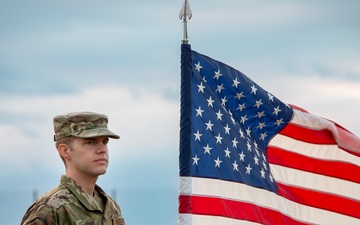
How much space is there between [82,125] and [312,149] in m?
6.59

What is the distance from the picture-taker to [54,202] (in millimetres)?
9844

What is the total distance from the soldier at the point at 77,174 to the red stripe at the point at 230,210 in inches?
155

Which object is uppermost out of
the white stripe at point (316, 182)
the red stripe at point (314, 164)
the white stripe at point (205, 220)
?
the red stripe at point (314, 164)

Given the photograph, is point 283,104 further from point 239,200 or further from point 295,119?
point 239,200

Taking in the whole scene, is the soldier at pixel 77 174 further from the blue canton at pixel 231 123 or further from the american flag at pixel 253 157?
the blue canton at pixel 231 123

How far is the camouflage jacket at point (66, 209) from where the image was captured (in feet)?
31.9

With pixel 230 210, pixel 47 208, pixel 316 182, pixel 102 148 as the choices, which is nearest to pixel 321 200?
pixel 316 182

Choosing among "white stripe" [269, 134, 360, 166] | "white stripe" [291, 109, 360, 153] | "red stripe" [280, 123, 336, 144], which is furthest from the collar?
"white stripe" [291, 109, 360, 153]

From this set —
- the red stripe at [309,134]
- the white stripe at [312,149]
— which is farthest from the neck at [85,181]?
the red stripe at [309,134]

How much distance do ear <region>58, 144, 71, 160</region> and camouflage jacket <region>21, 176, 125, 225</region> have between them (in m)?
0.20

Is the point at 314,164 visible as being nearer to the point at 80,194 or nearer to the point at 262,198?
the point at 262,198

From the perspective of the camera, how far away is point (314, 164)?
15.9m

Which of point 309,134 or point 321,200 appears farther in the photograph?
point 309,134

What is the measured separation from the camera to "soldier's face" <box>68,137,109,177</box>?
32.5 feet
